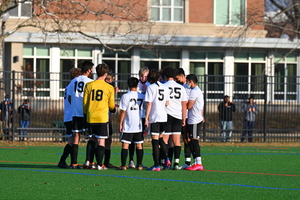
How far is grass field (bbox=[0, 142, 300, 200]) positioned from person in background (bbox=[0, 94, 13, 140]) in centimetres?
742

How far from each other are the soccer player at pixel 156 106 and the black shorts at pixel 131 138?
256 mm

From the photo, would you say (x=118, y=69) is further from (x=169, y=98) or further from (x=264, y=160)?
(x=169, y=98)

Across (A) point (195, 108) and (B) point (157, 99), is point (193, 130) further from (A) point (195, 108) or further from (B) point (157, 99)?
(B) point (157, 99)

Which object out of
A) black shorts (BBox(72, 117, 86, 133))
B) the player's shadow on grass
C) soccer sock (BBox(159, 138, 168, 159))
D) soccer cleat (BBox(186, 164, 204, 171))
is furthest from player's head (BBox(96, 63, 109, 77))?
soccer cleat (BBox(186, 164, 204, 171))

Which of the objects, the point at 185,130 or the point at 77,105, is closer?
the point at 77,105

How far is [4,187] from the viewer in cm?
892

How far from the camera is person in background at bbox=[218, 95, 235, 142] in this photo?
22922 mm

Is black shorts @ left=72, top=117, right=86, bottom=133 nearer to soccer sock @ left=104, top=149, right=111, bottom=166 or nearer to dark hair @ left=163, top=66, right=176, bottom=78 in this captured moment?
soccer sock @ left=104, top=149, right=111, bottom=166

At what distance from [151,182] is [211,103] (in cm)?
1343

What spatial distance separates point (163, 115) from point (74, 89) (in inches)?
70.5

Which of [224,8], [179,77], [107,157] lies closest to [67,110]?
[107,157]

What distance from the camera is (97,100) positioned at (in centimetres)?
1134

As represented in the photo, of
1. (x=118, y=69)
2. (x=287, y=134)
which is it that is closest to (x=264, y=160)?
(x=287, y=134)

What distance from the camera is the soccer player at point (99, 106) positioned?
11344mm
